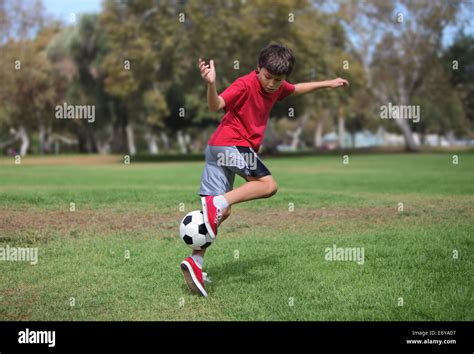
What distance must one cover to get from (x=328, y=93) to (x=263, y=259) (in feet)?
116

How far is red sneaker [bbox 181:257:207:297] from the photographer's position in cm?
530

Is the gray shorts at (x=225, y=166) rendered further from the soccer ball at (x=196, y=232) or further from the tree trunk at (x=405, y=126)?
the tree trunk at (x=405, y=126)

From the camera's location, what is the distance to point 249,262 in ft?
22.1

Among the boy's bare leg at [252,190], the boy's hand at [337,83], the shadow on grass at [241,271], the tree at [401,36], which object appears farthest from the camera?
the tree at [401,36]

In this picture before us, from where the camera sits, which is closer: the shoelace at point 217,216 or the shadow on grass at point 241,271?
the shoelace at point 217,216

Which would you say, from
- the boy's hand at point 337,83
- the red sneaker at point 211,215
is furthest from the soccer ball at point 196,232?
the boy's hand at point 337,83

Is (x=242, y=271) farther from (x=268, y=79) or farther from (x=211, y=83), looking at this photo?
(x=211, y=83)

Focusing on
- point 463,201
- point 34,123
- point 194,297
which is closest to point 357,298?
point 194,297

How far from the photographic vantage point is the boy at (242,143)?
5484 millimetres

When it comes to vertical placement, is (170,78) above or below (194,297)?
above

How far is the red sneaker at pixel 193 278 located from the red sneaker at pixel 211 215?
345 millimetres

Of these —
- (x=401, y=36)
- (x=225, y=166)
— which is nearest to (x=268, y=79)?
(x=225, y=166)
